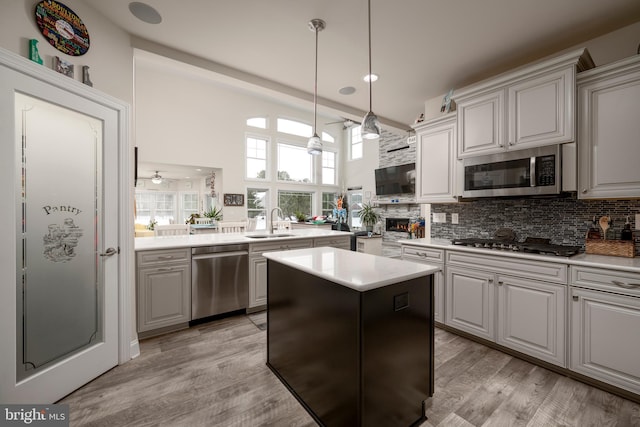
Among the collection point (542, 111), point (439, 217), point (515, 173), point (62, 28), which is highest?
point (62, 28)

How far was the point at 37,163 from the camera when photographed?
166 centimetres

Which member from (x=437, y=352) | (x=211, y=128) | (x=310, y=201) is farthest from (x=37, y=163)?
(x=310, y=201)

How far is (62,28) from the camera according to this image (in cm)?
175

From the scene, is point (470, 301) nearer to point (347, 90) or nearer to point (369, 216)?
point (347, 90)

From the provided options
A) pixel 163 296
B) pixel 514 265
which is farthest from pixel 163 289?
pixel 514 265

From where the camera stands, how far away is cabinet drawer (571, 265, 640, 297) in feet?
5.47

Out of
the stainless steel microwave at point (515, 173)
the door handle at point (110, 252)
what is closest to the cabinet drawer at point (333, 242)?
the stainless steel microwave at point (515, 173)

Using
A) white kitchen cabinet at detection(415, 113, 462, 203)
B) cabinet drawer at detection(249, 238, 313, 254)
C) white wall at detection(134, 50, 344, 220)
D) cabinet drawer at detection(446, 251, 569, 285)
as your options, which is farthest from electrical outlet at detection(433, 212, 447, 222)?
white wall at detection(134, 50, 344, 220)

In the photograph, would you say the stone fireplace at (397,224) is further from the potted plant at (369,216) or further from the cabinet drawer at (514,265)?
the cabinet drawer at (514,265)

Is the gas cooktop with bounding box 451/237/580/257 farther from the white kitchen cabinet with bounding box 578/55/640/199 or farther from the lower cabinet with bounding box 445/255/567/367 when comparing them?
the white kitchen cabinet with bounding box 578/55/640/199

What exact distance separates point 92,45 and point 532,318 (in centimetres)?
395

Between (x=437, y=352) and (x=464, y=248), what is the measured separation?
0.97 metres

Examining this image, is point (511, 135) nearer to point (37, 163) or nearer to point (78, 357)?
point (37, 163)

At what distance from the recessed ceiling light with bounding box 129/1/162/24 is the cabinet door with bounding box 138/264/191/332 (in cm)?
214
